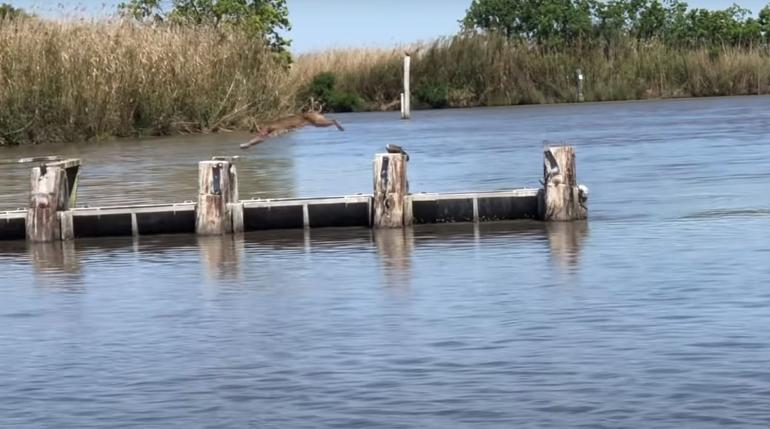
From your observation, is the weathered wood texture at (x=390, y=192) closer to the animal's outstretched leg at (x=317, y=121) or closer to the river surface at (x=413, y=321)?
the river surface at (x=413, y=321)

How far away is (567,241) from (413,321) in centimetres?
416

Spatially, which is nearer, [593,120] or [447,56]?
[593,120]

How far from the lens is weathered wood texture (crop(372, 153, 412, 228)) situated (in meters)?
16.5

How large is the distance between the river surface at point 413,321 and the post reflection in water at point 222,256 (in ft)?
0.12

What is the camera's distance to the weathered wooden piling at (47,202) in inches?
659

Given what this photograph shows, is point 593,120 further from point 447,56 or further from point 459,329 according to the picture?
point 459,329

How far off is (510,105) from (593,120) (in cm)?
1648

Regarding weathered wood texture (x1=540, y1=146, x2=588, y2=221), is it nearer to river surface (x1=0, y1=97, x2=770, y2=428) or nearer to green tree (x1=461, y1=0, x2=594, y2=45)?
river surface (x1=0, y1=97, x2=770, y2=428)

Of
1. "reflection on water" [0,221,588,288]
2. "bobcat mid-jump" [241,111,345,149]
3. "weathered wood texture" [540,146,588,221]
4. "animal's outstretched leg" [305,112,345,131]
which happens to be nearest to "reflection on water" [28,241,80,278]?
"reflection on water" [0,221,588,288]

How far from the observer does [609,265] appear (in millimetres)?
14062

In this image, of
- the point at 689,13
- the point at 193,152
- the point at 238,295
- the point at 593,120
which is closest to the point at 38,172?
the point at 238,295

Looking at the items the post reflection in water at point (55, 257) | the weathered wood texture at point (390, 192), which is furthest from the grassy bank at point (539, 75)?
the post reflection in water at point (55, 257)

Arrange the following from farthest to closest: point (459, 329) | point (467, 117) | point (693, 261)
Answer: point (467, 117) → point (693, 261) → point (459, 329)

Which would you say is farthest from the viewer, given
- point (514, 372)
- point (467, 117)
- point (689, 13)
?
point (689, 13)
